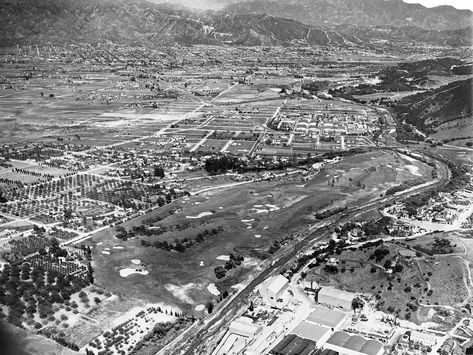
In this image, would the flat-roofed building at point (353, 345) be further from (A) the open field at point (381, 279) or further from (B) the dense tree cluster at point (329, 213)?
(B) the dense tree cluster at point (329, 213)

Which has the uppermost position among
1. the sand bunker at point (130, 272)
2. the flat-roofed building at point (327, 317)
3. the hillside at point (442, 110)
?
the hillside at point (442, 110)

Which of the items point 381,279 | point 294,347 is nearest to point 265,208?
point 381,279

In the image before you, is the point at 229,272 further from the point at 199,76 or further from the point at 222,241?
the point at 199,76

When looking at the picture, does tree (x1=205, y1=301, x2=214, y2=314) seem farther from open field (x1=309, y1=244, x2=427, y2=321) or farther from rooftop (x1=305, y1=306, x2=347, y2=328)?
open field (x1=309, y1=244, x2=427, y2=321)

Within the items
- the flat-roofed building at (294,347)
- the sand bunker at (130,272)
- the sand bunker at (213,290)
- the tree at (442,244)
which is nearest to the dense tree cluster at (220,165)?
the sand bunker at (130,272)

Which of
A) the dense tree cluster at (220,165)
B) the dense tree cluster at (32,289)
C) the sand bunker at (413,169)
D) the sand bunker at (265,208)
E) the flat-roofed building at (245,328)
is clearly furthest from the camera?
the dense tree cluster at (220,165)

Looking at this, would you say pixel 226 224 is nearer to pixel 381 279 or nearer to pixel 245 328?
pixel 381 279
